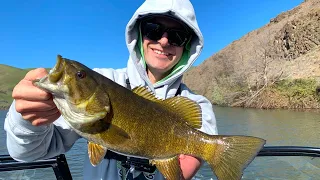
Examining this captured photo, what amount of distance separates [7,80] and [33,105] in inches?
1804

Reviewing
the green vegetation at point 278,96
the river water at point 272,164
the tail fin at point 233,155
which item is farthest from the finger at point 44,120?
the green vegetation at point 278,96

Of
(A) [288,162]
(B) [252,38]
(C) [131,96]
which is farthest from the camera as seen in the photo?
(B) [252,38]

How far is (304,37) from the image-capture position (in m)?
45.6

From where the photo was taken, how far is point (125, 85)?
11.2ft

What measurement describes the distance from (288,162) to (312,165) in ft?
2.69

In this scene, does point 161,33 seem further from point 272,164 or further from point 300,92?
point 300,92

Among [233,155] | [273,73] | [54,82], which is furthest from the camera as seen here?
[273,73]

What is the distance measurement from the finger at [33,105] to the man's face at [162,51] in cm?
144

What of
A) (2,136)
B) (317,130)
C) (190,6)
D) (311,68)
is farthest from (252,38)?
(190,6)

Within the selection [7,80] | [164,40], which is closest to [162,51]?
[164,40]

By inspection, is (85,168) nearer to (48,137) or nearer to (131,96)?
(48,137)

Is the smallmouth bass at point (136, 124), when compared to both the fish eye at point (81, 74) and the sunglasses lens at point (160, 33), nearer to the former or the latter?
the fish eye at point (81, 74)

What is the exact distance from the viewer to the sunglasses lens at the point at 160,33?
3.24m

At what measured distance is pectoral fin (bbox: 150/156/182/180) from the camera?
218cm
